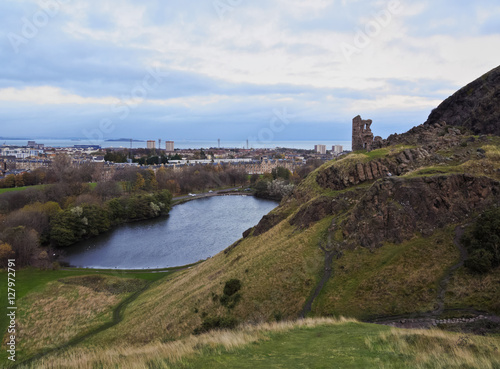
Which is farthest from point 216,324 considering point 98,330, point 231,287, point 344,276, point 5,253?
point 5,253

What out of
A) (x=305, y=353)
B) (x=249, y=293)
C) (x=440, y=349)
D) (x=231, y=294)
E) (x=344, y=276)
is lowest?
(x=231, y=294)

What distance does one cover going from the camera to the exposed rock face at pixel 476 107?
36531mm

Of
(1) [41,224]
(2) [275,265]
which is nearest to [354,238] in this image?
(2) [275,265]

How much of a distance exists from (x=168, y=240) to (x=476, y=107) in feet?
164

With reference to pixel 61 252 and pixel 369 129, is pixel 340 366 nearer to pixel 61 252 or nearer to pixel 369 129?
pixel 369 129

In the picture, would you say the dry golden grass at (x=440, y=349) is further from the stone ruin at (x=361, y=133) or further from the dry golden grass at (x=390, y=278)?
the stone ruin at (x=361, y=133)

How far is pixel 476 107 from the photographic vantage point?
3966 centimetres

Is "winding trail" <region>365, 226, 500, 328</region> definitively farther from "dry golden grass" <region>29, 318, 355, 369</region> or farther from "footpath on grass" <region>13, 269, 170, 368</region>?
"footpath on grass" <region>13, 269, 170, 368</region>

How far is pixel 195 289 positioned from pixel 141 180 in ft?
266

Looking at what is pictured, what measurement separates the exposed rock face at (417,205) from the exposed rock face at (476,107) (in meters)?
17.8

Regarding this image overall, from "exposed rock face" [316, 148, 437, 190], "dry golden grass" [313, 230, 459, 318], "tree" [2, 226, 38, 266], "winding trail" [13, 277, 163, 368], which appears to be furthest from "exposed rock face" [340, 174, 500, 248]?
"tree" [2, 226, 38, 266]

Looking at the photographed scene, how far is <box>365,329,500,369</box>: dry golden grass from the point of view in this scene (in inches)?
356

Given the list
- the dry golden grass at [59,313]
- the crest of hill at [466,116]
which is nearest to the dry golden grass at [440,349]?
the crest of hill at [466,116]

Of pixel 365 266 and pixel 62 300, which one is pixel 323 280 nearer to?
pixel 365 266
